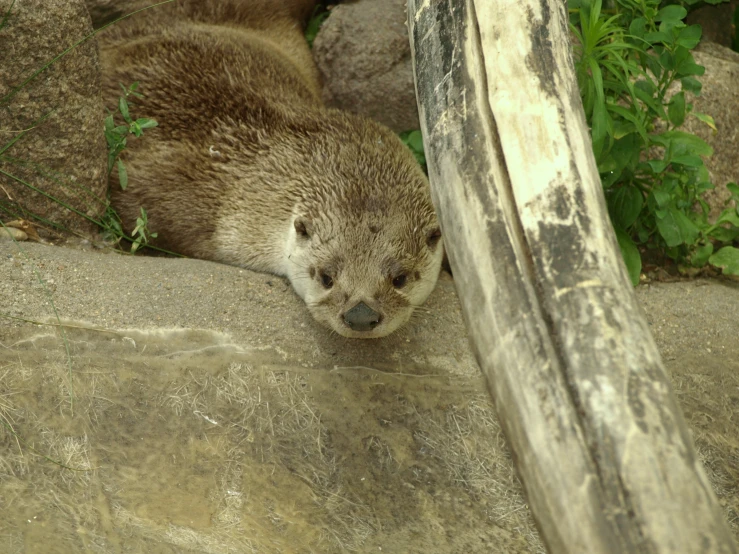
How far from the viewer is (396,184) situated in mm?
3314

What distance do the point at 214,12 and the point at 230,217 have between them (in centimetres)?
172

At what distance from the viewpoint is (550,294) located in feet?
5.89

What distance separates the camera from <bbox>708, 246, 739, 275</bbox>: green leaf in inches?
136

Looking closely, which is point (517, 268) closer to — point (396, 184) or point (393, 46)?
point (396, 184)

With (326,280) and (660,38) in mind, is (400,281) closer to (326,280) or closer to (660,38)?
(326,280)

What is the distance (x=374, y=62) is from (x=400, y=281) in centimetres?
177

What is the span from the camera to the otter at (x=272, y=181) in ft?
9.74

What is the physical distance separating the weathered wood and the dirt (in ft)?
2.60

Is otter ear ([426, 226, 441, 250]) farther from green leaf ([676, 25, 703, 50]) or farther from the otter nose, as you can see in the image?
green leaf ([676, 25, 703, 50])

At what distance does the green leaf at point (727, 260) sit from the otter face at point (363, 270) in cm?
126

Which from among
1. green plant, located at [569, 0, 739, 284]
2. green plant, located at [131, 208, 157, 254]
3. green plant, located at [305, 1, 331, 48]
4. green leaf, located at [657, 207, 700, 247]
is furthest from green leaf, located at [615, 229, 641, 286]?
green plant, located at [305, 1, 331, 48]

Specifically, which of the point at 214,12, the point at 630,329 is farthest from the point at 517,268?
the point at 214,12

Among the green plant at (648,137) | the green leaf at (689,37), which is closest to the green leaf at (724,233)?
the green plant at (648,137)

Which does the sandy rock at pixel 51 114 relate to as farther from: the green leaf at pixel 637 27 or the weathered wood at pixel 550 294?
the green leaf at pixel 637 27
